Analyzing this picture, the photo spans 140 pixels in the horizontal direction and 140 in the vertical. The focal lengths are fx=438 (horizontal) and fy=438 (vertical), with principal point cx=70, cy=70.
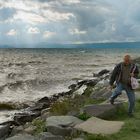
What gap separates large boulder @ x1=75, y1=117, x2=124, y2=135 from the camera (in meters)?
10.7

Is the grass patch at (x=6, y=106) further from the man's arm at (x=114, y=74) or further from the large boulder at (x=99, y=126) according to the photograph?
the large boulder at (x=99, y=126)

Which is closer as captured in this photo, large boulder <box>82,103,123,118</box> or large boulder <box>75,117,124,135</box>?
large boulder <box>75,117,124,135</box>

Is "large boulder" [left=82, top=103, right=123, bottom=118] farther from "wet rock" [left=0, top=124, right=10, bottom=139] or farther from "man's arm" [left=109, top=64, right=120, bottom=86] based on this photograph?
"wet rock" [left=0, top=124, right=10, bottom=139]

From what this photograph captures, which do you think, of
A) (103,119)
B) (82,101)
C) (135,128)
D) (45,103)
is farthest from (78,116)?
(45,103)

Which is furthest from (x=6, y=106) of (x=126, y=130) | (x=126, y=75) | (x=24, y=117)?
(x=126, y=130)

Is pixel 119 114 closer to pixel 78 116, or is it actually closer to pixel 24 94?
pixel 78 116

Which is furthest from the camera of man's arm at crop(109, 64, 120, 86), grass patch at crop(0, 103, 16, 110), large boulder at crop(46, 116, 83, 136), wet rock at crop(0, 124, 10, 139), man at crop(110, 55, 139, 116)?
grass patch at crop(0, 103, 16, 110)

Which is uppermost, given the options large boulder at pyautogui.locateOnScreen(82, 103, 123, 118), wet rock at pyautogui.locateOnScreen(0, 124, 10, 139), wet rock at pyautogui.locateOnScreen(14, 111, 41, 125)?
large boulder at pyautogui.locateOnScreen(82, 103, 123, 118)

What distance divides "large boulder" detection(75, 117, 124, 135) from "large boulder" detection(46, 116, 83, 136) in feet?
0.78

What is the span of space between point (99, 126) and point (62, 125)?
953 mm

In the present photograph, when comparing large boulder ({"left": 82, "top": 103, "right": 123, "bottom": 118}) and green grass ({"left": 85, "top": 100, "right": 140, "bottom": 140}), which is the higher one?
large boulder ({"left": 82, "top": 103, "right": 123, "bottom": 118})

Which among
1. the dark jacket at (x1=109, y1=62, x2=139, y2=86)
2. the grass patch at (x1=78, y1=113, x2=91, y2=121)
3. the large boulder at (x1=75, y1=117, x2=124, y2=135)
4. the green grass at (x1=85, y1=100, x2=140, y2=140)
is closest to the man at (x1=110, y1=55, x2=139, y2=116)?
the dark jacket at (x1=109, y1=62, x2=139, y2=86)

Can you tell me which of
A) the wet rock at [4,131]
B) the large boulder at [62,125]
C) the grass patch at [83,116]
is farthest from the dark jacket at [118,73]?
the wet rock at [4,131]

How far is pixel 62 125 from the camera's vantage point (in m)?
11.3
